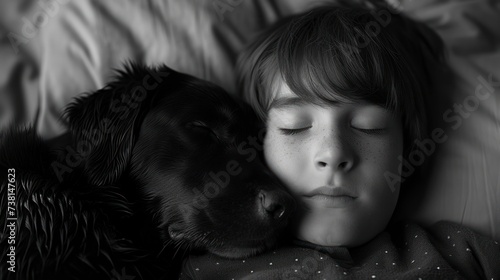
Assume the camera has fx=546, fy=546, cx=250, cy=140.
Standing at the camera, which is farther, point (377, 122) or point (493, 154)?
point (493, 154)

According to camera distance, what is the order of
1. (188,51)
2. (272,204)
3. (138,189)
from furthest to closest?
1. (188,51)
2. (138,189)
3. (272,204)

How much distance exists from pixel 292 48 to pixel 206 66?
0.39 metres

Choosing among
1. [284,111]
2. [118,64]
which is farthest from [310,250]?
[118,64]

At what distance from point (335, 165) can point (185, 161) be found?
367 mm

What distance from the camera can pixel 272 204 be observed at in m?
1.26

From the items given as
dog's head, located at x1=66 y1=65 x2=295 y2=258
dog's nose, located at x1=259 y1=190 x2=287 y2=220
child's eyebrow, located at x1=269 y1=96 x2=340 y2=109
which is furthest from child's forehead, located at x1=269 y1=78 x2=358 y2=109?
dog's nose, located at x1=259 y1=190 x2=287 y2=220

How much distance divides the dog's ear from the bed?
0.32m

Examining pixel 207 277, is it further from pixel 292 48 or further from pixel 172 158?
pixel 292 48

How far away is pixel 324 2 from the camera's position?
1.85 metres

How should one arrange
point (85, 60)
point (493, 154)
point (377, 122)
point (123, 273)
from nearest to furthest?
point (123, 273) → point (377, 122) → point (493, 154) → point (85, 60)

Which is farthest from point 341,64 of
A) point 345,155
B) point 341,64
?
point 345,155

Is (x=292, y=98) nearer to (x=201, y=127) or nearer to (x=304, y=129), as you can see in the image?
(x=304, y=129)

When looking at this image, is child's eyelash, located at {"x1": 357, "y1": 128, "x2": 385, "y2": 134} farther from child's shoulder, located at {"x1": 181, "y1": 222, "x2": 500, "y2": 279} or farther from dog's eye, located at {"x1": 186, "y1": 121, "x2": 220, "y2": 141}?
dog's eye, located at {"x1": 186, "y1": 121, "x2": 220, "y2": 141}

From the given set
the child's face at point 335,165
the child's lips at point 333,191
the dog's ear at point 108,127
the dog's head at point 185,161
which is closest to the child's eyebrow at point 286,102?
the child's face at point 335,165
